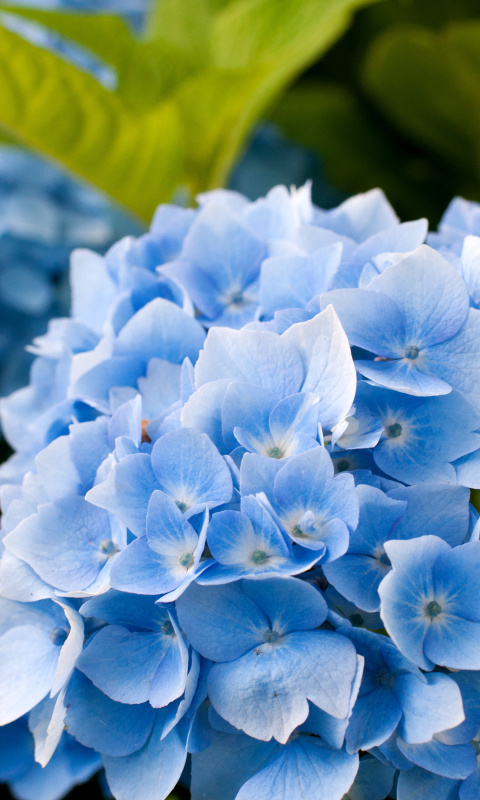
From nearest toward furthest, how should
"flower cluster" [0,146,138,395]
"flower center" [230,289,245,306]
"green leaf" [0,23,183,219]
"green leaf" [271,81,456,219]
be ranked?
"flower center" [230,289,245,306], "green leaf" [0,23,183,219], "flower cluster" [0,146,138,395], "green leaf" [271,81,456,219]

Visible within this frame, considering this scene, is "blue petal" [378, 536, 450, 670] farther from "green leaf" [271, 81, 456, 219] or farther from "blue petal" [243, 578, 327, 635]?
"green leaf" [271, 81, 456, 219]

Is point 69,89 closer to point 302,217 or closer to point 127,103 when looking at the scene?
point 127,103

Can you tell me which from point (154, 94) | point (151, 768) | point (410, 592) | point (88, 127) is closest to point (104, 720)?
point (151, 768)

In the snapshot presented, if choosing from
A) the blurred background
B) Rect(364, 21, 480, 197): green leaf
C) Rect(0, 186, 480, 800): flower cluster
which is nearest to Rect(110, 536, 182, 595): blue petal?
Rect(0, 186, 480, 800): flower cluster

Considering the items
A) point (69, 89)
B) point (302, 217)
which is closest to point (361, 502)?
point (302, 217)

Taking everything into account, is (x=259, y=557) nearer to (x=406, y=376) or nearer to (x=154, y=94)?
(x=406, y=376)

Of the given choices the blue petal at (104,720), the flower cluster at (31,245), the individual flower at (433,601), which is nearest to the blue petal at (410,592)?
the individual flower at (433,601)

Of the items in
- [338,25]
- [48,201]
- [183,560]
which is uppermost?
[338,25]
